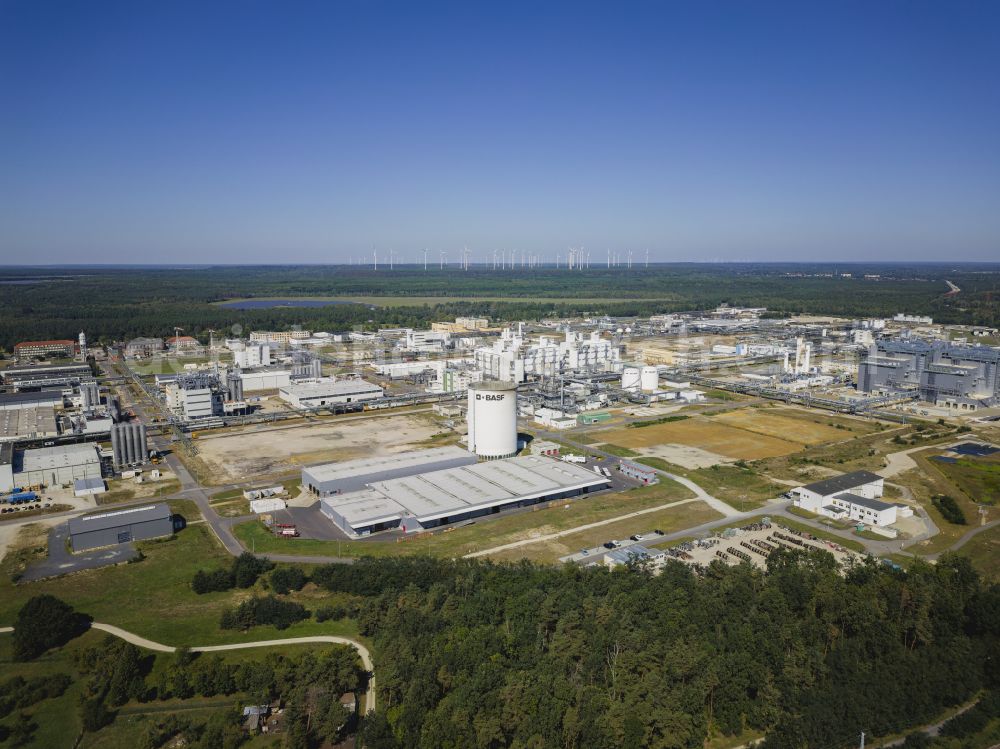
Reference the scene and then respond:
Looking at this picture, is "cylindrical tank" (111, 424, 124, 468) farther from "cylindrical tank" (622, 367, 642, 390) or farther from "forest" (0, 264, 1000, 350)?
"forest" (0, 264, 1000, 350)

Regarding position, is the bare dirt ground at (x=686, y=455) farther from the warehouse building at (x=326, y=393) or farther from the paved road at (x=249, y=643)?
the warehouse building at (x=326, y=393)

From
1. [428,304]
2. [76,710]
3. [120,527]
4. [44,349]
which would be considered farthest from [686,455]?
[428,304]

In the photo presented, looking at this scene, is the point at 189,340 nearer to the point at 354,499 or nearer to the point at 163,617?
the point at 354,499

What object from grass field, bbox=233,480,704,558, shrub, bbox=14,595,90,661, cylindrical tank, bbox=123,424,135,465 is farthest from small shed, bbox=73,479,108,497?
shrub, bbox=14,595,90,661

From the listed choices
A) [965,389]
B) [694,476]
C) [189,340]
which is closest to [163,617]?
[694,476]

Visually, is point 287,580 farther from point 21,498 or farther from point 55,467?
point 55,467
